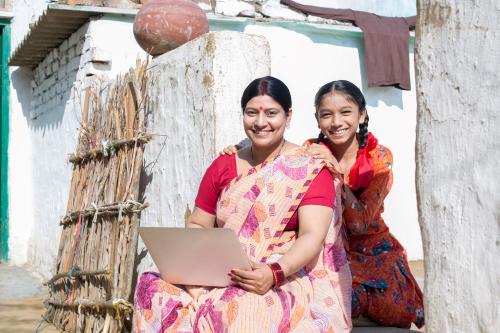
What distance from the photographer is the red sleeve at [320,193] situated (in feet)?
9.64

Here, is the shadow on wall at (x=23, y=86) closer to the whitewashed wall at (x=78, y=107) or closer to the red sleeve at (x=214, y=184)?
the whitewashed wall at (x=78, y=107)

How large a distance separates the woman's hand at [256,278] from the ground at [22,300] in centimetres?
312

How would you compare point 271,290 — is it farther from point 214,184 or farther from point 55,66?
point 55,66

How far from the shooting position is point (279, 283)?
9.02 ft

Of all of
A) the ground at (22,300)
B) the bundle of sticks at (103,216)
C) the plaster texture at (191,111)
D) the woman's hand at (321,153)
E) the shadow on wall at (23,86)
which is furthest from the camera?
the shadow on wall at (23,86)

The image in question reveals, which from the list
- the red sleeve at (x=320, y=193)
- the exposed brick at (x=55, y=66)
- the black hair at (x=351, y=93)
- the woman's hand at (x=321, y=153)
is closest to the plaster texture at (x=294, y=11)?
the exposed brick at (x=55, y=66)

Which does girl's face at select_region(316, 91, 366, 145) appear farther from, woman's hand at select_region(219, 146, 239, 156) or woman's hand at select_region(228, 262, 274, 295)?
woman's hand at select_region(228, 262, 274, 295)

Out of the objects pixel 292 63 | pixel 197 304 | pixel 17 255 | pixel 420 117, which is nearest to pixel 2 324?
pixel 17 255

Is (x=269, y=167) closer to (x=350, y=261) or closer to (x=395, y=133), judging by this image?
(x=350, y=261)

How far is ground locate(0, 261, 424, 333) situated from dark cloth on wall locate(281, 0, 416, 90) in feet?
6.82

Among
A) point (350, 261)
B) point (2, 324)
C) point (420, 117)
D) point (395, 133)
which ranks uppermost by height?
point (395, 133)

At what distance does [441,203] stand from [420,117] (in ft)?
0.76

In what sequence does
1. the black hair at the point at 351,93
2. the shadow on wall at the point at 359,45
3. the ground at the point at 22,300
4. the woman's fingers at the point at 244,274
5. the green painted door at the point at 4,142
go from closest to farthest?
the woman's fingers at the point at 244,274 < the black hair at the point at 351,93 < the ground at the point at 22,300 < the shadow on wall at the point at 359,45 < the green painted door at the point at 4,142

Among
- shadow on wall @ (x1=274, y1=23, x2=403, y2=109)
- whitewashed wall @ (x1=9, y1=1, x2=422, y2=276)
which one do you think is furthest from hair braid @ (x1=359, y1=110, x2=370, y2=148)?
shadow on wall @ (x1=274, y1=23, x2=403, y2=109)
